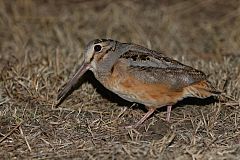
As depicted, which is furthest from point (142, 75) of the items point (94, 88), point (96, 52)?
point (94, 88)

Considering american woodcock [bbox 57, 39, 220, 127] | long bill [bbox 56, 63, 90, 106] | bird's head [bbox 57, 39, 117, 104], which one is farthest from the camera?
long bill [bbox 56, 63, 90, 106]

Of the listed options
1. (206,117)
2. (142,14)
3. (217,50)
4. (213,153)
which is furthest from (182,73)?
(142,14)

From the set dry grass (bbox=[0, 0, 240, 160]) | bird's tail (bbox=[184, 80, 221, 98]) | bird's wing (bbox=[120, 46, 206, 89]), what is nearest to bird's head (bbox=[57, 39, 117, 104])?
bird's wing (bbox=[120, 46, 206, 89])

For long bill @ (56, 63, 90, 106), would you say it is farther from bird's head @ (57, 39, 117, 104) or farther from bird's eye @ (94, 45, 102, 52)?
bird's eye @ (94, 45, 102, 52)

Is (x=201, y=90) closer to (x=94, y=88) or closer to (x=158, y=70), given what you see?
(x=158, y=70)

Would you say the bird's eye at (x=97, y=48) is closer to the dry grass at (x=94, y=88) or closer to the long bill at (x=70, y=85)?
the long bill at (x=70, y=85)

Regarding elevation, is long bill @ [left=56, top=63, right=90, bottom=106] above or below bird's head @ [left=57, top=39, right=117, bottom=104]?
below

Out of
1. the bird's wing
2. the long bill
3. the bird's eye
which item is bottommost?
the long bill
